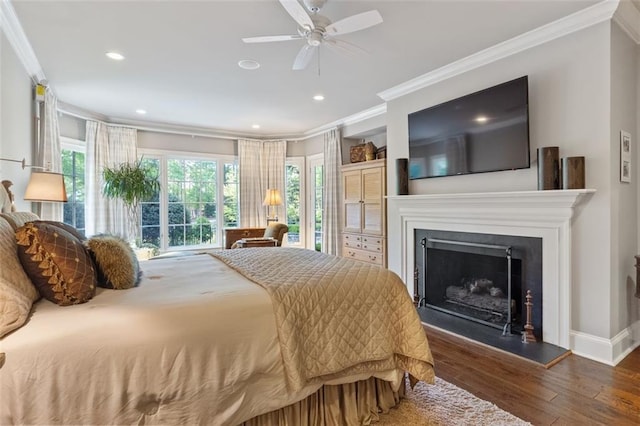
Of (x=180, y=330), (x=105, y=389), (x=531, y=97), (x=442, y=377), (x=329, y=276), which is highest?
(x=531, y=97)

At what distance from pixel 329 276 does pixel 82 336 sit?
113cm

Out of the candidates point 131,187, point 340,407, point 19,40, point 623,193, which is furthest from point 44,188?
point 623,193

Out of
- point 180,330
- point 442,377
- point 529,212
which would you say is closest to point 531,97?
point 529,212

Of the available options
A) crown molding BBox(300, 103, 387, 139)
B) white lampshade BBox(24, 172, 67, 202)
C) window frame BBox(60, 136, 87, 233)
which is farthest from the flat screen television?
window frame BBox(60, 136, 87, 233)

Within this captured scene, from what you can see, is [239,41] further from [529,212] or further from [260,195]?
[260,195]

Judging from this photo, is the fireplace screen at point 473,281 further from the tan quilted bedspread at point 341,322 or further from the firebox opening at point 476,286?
the tan quilted bedspread at point 341,322

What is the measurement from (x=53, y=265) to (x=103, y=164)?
4378 mm

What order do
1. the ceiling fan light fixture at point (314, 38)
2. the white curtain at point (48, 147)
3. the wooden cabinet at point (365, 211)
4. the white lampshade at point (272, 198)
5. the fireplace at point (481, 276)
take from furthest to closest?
the white lampshade at point (272, 198), the wooden cabinet at point (365, 211), the white curtain at point (48, 147), the fireplace at point (481, 276), the ceiling fan light fixture at point (314, 38)

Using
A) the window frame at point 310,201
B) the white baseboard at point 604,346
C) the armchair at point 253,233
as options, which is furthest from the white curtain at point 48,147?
the white baseboard at point 604,346

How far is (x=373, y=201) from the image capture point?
189 inches

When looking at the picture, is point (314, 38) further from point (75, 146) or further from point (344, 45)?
point (75, 146)

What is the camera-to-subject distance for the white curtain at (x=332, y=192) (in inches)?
225

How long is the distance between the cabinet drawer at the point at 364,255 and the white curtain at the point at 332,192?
378mm

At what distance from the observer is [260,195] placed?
644cm
